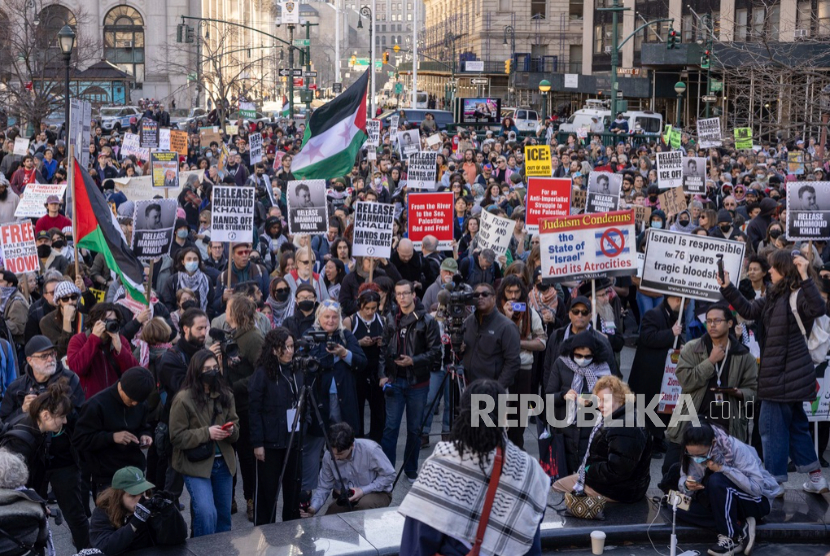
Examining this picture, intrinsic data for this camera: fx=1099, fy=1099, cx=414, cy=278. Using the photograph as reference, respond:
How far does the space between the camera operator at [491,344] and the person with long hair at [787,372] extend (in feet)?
5.94

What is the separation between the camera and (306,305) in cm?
891

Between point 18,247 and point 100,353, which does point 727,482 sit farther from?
point 18,247

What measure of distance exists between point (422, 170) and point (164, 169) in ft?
14.0

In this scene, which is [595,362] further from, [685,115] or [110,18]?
[110,18]

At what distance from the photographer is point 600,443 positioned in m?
7.25

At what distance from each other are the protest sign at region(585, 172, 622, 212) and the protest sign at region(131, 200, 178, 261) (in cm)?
636

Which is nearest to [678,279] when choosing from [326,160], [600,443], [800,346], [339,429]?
[800,346]

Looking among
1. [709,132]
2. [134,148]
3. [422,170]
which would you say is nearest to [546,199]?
[422,170]

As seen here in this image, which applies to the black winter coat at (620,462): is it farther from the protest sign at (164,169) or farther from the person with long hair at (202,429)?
the protest sign at (164,169)

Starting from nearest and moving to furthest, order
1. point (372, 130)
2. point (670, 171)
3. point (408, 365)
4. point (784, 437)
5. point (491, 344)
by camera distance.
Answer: point (784, 437) < point (491, 344) < point (408, 365) < point (670, 171) < point (372, 130)

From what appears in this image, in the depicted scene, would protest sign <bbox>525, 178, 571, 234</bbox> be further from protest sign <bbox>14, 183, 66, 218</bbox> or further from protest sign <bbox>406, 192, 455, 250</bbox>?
protest sign <bbox>14, 183, 66, 218</bbox>

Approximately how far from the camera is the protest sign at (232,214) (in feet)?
37.6

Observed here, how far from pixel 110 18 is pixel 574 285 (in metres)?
67.6

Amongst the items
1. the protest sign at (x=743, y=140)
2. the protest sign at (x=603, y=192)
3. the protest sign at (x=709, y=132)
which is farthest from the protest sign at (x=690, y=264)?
the protest sign at (x=743, y=140)
